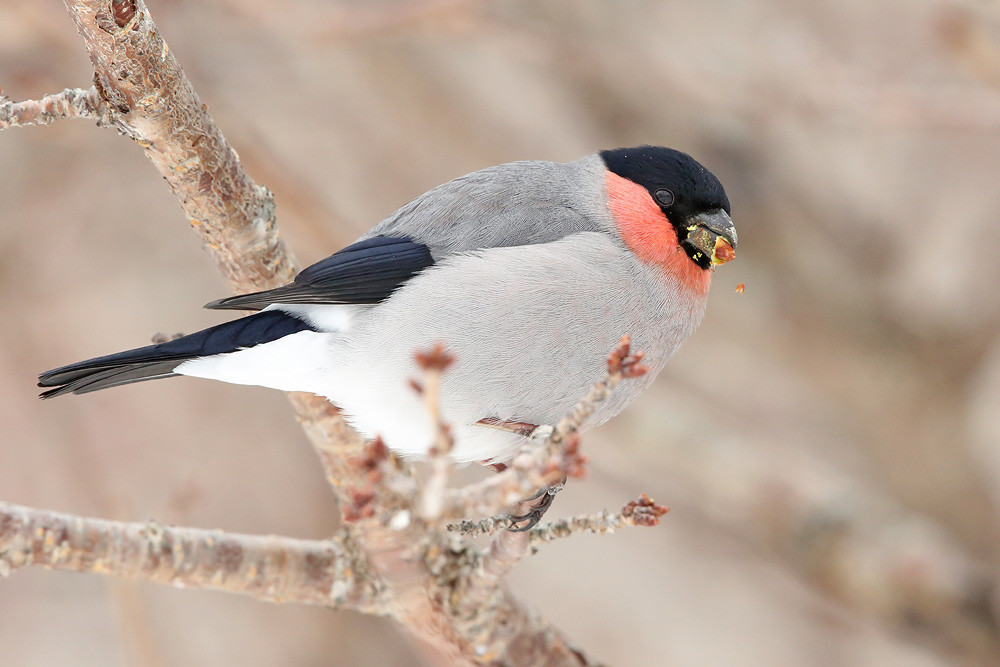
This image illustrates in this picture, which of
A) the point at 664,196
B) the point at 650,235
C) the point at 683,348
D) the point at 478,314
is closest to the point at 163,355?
the point at 478,314

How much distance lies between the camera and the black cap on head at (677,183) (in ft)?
8.33

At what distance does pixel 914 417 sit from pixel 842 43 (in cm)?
224

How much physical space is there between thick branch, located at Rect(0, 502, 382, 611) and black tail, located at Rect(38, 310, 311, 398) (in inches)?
12.3

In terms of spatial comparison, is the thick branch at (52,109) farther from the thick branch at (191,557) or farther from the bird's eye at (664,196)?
the bird's eye at (664,196)

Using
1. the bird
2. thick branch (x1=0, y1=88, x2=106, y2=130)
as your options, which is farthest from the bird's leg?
thick branch (x1=0, y1=88, x2=106, y2=130)

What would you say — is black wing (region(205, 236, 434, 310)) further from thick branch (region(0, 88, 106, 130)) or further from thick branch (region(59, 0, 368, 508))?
thick branch (region(0, 88, 106, 130))

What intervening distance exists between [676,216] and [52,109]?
1545 millimetres

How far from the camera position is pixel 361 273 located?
7.60 ft

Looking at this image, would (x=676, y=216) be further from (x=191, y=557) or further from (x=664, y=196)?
(x=191, y=557)

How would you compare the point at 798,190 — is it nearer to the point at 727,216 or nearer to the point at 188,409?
the point at 727,216

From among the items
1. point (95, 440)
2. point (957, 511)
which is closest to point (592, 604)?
point (957, 511)

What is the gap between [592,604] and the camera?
516cm

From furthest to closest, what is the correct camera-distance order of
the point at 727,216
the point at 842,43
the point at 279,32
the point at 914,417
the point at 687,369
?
the point at 842,43
the point at 687,369
the point at 914,417
the point at 279,32
the point at 727,216

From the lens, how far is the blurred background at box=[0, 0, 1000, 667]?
4.04 meters
